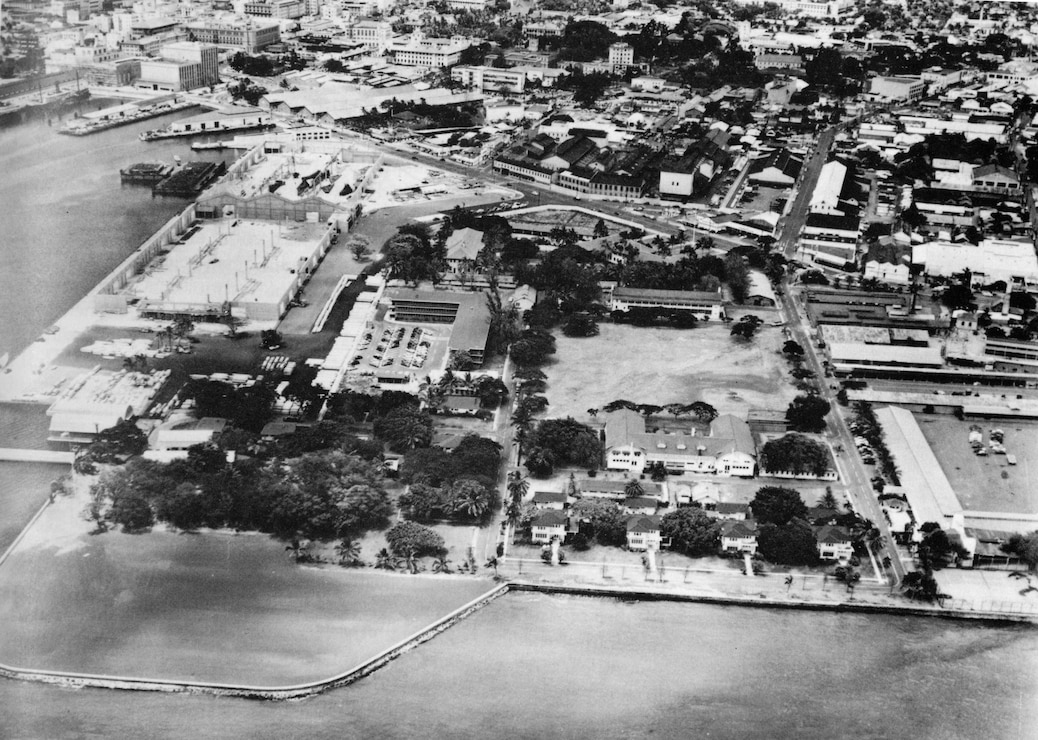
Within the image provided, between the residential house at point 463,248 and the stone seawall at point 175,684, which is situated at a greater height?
the residential house at point 463,248

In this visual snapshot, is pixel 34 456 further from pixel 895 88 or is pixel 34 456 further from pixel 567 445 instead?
pixel 895 88

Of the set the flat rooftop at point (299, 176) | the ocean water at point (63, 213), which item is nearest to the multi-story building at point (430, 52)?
the ocean water at point (63, 213)

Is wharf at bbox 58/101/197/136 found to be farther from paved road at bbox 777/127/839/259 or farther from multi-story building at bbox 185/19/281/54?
paved road at bbox 777/127/839/259

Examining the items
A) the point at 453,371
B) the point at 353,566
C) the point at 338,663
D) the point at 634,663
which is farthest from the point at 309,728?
the point at 453,371

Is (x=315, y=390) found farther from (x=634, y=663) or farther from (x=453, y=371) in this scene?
(x=634, y=663)

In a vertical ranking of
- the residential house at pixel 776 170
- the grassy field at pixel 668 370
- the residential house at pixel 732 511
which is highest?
the residential house at pixel 776 170

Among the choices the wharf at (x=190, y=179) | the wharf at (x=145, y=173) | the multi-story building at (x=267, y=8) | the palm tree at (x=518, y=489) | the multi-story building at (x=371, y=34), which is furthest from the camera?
the multi-story building at (x=267, y=8)

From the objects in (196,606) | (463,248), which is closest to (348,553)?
(196,606)

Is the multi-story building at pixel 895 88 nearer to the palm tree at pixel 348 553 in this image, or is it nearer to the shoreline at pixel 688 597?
the shoreline at pixel 688 597
